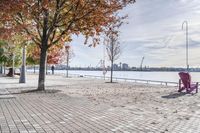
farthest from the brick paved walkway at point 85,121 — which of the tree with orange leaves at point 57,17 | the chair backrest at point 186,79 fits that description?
the chair backrest at point 186,79

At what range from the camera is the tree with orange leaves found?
22375mm

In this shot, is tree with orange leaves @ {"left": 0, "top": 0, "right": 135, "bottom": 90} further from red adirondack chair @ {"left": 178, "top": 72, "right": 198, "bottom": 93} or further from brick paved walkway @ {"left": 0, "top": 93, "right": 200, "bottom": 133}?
brick paved walkway @ {"left": 0, "top": 93, "right": 200, "bottom": 133}

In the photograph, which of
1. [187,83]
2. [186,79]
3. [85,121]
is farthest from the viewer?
[186,79]

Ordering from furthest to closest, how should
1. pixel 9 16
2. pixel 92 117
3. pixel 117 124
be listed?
pixel 9 16
pixel 92 117
pixel 117 124

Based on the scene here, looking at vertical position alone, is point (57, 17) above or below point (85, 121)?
above

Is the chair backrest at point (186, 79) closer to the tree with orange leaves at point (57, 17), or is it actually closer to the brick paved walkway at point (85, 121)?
the tree with orange leaves at point (57, 17)

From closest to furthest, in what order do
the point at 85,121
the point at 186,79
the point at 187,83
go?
the point at 85,121 → the point at 187,83 → the point at 186,79

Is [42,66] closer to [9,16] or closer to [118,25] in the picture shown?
[9,16]

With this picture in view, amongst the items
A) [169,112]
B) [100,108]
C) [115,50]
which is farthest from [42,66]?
[115,50]

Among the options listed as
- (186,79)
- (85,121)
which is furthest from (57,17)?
(85,121)

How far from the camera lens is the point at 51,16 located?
82.7ft

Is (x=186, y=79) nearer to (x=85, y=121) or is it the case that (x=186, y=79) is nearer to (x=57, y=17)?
(x=57, y=17)

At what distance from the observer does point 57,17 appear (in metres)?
24.4

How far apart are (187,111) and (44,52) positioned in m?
12.7
